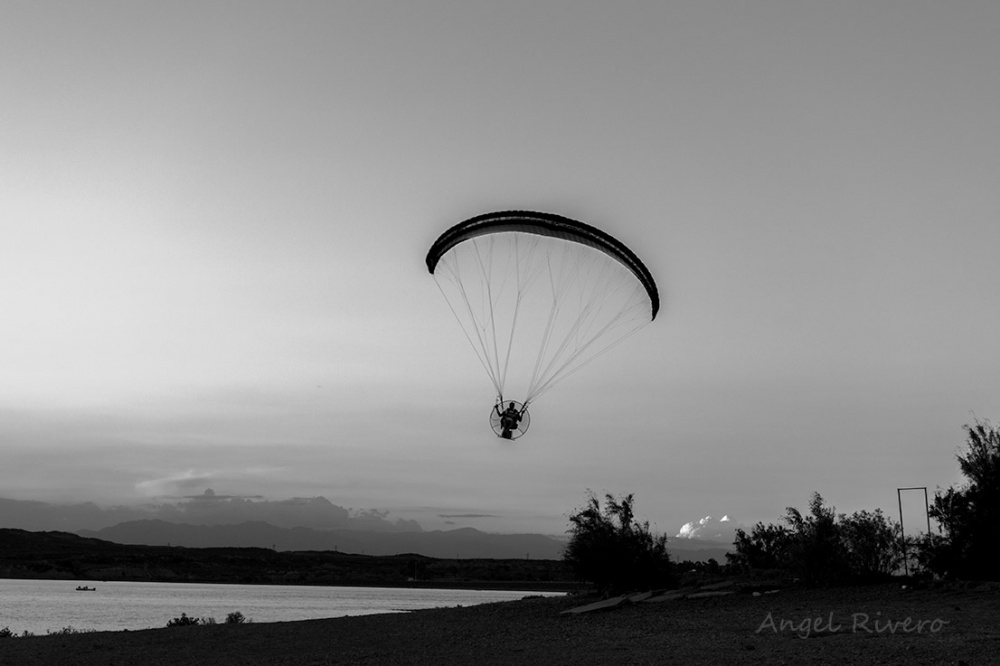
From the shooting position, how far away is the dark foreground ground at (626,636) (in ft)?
51.4

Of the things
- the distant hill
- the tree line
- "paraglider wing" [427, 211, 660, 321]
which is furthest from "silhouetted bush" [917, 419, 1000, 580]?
the distant hill

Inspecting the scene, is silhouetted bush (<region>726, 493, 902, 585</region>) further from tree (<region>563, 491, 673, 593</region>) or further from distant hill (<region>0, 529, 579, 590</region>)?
distant hill (<region>0, 529, 579, 590</region>)

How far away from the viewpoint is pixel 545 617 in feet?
80.6

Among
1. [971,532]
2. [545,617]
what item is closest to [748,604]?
[545,617]

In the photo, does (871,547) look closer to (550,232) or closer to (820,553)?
(820,553)

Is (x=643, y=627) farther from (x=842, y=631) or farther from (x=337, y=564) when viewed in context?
(x=337, y=564)
